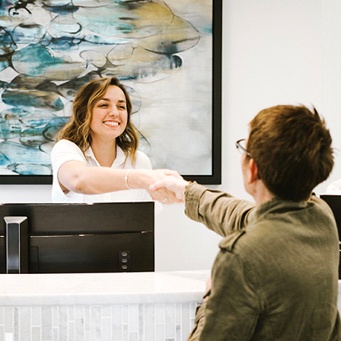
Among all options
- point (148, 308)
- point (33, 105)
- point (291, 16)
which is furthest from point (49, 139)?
point (148, 308)

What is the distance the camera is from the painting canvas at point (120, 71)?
3229 mm

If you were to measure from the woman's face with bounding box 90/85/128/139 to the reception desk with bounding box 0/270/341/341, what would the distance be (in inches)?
51.0

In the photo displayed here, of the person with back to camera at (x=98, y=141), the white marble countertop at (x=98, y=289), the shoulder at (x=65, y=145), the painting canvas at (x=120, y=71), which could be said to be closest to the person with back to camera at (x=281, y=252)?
the white marble countertop at (x=98, y=289)

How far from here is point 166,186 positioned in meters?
1.65

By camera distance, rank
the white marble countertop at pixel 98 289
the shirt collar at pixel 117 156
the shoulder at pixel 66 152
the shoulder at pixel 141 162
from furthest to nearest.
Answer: the shoulder at pixel 141 162
the shirt collar at pixel 117 156
the shoulder at pixel 66 152
the white marble countertop at pixel 98 289

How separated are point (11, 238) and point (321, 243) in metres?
0.96

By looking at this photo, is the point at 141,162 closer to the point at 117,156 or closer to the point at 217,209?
the point at 117,156

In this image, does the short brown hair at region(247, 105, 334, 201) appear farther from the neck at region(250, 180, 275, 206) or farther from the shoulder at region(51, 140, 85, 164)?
the shoulder at region(51, 140, 85, 164)

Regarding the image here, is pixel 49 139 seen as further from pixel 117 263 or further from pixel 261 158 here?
pixel 261 158

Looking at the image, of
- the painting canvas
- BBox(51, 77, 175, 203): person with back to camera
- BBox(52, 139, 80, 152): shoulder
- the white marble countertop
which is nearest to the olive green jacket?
the white marble countertop

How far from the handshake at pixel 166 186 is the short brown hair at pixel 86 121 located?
0.73 metres

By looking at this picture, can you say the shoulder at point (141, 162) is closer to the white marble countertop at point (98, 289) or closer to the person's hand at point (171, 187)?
the person's hand at point (171, 187)

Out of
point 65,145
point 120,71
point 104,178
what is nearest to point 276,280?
point 104,178

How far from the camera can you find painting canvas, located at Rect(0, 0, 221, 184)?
3.23 metres
